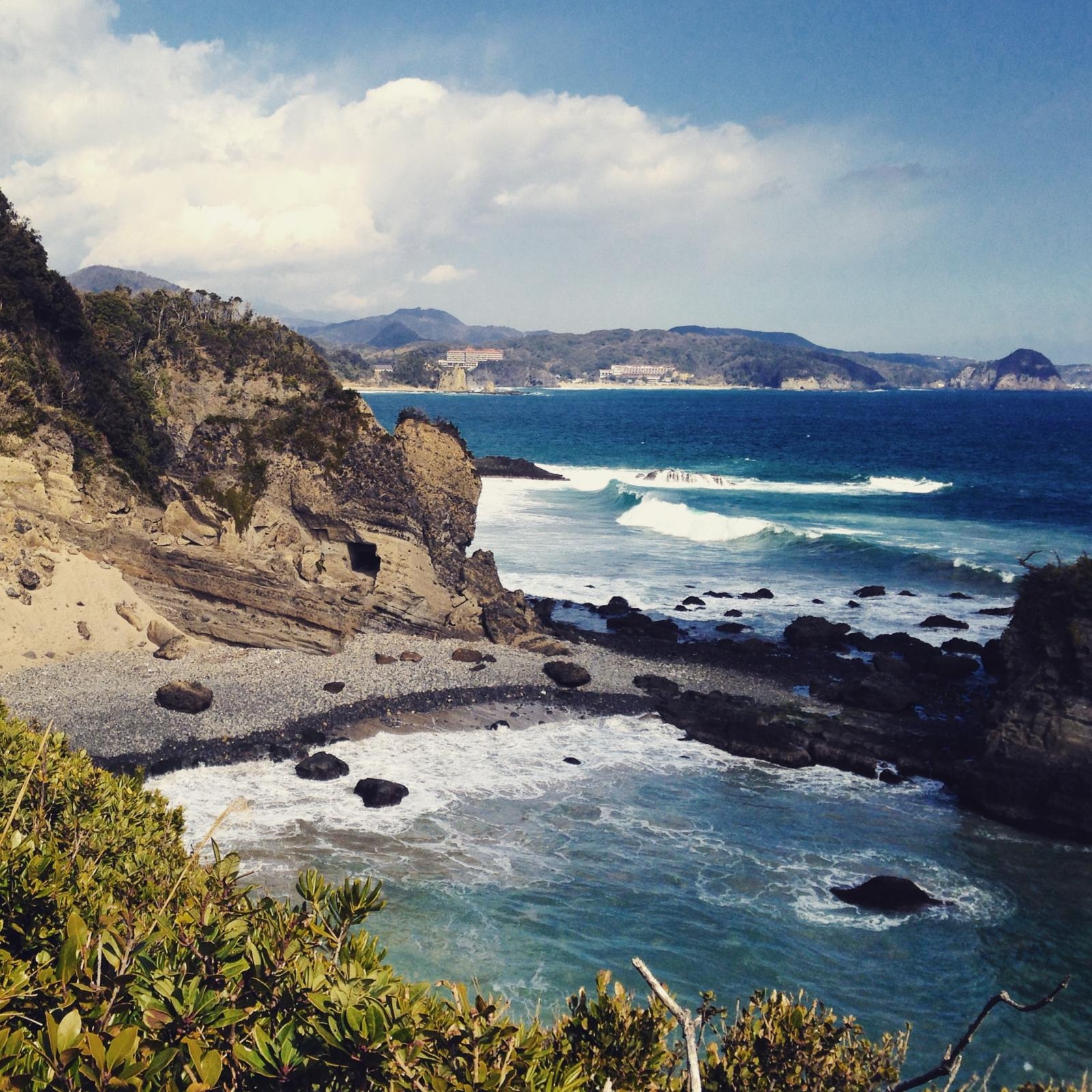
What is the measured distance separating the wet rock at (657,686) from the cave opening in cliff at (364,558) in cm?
803

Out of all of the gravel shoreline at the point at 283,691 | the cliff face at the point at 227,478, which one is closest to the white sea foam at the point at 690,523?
the gravel shoreline at the point at 283,691

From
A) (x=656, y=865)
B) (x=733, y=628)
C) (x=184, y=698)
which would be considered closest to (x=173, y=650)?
(x=184, y=698)

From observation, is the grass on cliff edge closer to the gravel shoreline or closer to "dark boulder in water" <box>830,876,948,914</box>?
"dark boulder in water" <box>830,876,948,914</box>

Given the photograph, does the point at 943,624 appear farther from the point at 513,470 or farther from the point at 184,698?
the point at 513,470

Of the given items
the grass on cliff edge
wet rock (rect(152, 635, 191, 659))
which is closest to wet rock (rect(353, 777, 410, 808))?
wet rock (rect(152, 635, 191, 659))

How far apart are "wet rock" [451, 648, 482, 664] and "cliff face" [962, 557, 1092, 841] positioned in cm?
1247

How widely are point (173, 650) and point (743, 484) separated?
159 ft

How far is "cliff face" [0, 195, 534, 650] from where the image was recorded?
23547 mm

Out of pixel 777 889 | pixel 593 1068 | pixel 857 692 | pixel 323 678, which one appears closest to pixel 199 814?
pixel 323 678

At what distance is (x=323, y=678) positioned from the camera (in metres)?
22.9

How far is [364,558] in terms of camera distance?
86.5ft

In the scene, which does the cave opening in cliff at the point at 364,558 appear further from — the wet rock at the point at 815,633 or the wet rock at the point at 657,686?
the wet rock at the point at 815,633

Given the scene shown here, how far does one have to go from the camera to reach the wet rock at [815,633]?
1131 inches

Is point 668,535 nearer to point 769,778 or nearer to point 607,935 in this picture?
point 769,778
